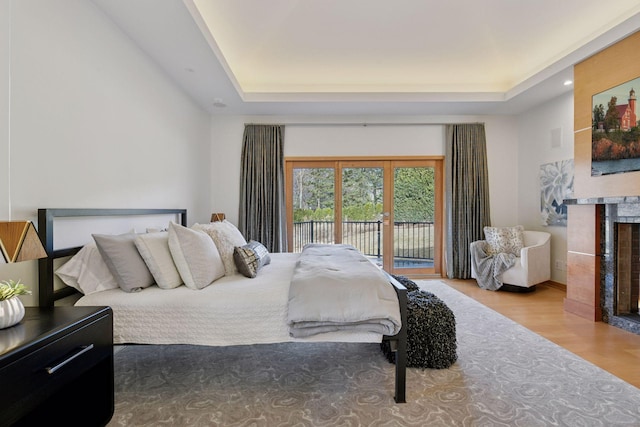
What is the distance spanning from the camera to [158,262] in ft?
6.73

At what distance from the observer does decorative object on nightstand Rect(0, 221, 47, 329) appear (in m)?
1.24

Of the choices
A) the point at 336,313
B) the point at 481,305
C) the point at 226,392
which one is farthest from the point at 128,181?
the point at 481,305

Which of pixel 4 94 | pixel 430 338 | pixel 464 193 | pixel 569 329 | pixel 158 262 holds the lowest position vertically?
pixel 569 329

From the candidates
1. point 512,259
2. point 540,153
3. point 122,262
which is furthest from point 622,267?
point 122,262

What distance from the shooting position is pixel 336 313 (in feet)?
5.83

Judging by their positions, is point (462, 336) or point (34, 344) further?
point (462, 336)

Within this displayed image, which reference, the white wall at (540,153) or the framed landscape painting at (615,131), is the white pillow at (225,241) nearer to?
the framed landscape painting at (615,131)

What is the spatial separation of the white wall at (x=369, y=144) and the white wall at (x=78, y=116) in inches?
57.0

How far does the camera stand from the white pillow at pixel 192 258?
207 centimetres

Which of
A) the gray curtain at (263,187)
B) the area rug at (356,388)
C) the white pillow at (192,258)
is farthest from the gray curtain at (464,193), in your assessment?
the white pillow at (192,258)

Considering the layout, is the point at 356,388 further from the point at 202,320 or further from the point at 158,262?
the point at 158,262

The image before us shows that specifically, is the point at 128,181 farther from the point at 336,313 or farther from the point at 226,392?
the point at 336,313

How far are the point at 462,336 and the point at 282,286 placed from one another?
1.76m

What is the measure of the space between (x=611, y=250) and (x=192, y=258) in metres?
3.84
